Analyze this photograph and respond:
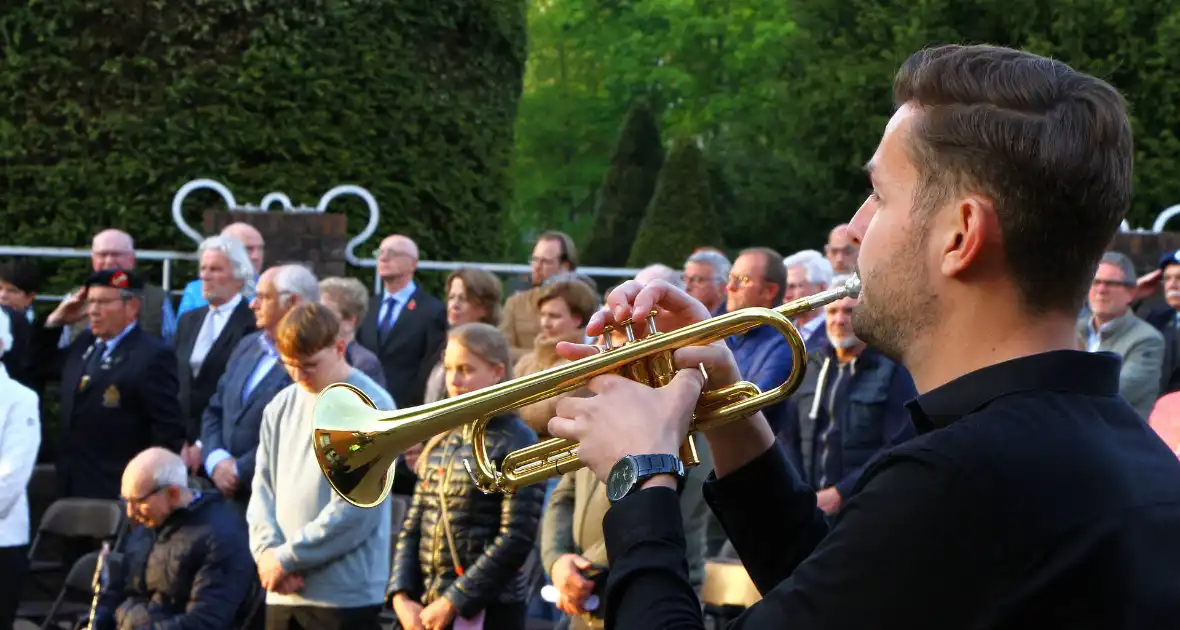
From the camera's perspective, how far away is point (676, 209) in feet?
72.4

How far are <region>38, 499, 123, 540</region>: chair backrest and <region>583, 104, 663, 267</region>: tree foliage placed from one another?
680 inches

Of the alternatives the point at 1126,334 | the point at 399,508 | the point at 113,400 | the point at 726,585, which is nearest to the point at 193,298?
the point at 113,400

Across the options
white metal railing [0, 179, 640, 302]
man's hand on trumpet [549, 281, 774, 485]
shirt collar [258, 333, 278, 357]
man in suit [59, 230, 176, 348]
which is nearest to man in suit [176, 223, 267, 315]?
man in suit [59, 230, 176, 348]

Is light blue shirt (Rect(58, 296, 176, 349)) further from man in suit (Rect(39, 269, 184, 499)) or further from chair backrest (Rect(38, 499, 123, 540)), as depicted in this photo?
chair backrest (Rect(38, 499, 123, 540))

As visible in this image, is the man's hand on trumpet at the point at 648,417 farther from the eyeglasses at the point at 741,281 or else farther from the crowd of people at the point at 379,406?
the eyeglasses at the point at 741,281

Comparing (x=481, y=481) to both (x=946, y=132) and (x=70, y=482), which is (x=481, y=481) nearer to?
(x=946, y=132)

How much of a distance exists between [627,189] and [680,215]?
4.58 meters

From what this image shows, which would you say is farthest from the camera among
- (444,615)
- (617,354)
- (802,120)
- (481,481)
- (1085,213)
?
(802,120)

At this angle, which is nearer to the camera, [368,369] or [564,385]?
[564,385]

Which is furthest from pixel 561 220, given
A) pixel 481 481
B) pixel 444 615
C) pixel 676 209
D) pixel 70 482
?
pixel 481 481

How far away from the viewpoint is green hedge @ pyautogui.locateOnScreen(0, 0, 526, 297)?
11.9 metres

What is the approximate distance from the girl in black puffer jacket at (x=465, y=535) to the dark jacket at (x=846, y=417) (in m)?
1.28

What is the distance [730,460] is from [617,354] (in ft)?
0.91

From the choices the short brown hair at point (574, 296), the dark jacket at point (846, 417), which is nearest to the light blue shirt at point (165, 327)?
the short brown hair at point (574, 296)
